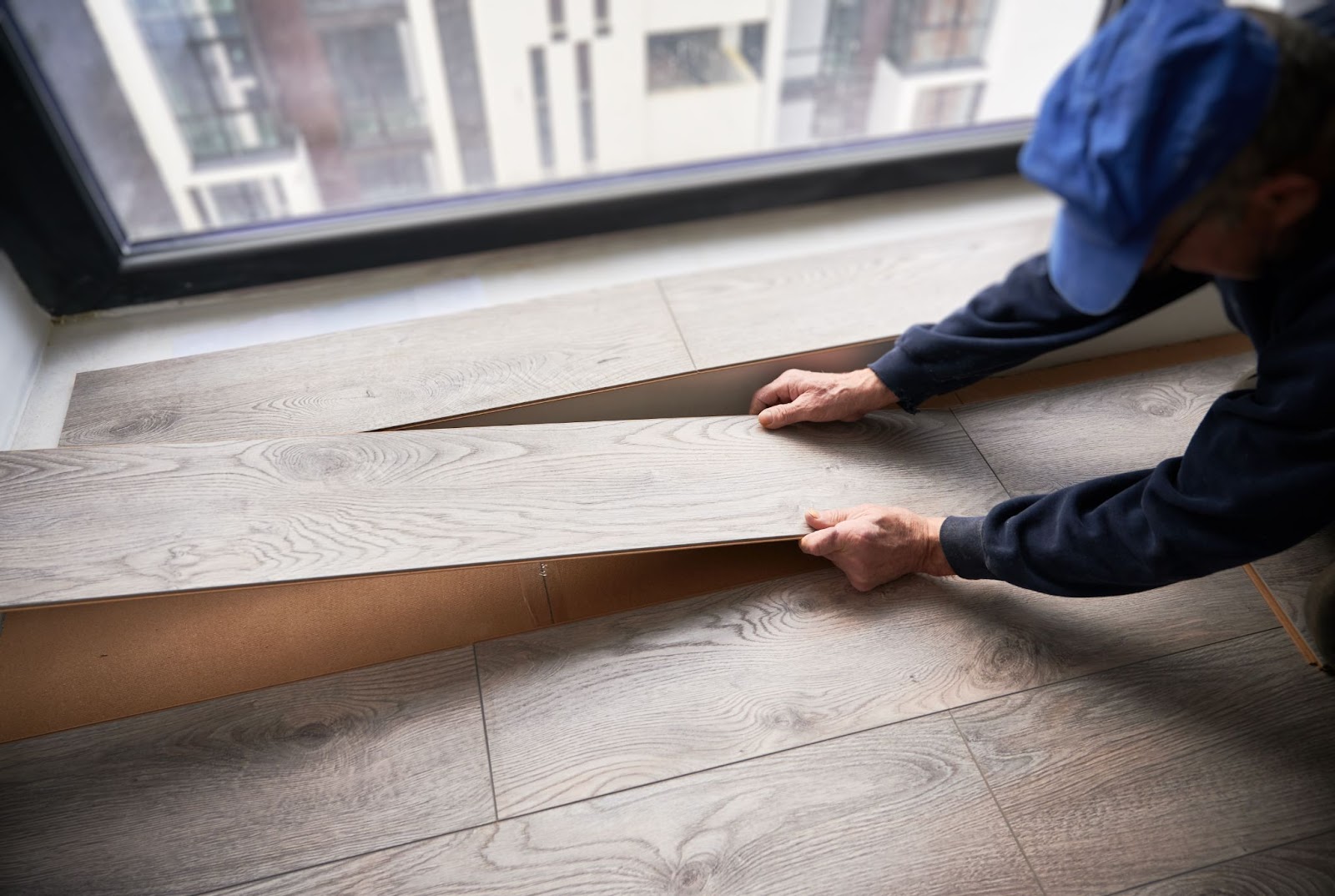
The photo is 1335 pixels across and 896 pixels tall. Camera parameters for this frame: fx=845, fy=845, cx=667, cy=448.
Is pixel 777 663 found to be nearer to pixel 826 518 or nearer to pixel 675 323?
pixel 826 518

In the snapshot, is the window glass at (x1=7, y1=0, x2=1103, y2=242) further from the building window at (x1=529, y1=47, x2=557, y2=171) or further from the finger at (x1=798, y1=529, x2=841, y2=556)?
the finger at (x1=798, y1=529, x2=841, y2=556)

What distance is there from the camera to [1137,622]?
49.0 inches

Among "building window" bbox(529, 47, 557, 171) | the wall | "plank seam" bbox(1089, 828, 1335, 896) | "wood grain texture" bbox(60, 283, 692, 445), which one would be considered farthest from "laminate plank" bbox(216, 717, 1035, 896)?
"building window" bbox(529, 47, 557, 171)

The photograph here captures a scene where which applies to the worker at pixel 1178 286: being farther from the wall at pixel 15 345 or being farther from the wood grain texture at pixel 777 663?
the wall at pixel 15 345

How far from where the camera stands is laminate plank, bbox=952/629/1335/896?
1.04 meters

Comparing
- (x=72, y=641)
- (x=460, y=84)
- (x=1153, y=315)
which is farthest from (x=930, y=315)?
(x=72, y=641)

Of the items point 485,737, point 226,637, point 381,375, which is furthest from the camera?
point 381,375

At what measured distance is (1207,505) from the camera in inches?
36.5

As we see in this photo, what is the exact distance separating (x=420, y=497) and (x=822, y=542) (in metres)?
0.58

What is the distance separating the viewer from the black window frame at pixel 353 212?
1.37 metres

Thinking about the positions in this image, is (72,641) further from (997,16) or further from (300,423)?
(997,16)

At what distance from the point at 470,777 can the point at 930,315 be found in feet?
3.65

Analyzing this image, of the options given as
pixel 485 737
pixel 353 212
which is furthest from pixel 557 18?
pixel 485 737

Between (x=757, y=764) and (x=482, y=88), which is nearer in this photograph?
(x=757, y=764)
